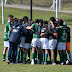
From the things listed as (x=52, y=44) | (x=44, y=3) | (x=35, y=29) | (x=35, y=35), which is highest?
(x=44, y=3)

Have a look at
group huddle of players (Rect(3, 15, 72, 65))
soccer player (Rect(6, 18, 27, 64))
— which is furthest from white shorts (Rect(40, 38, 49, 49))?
soccer player (Rect(6, 18, 27, 64))

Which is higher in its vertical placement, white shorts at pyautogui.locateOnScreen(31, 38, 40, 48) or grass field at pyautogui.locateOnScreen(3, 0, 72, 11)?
grass field at pyautogui.locateOnScreen(3, 0, 72, 11)

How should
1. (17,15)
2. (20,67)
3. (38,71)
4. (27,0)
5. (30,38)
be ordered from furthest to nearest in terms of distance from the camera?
(27,0)
(17,15)
(30,38)
(20,67)
(38,71)

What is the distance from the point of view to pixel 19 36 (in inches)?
473

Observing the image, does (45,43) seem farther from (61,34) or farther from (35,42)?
(61,34)

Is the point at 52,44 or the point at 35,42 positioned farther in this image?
the point at 35,42

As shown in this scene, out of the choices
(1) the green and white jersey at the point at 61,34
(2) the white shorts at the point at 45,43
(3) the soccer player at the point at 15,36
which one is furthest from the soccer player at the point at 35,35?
(1) the green and white jersey at the point at 61,34

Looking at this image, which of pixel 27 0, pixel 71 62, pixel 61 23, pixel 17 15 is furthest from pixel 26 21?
pixel 27 0

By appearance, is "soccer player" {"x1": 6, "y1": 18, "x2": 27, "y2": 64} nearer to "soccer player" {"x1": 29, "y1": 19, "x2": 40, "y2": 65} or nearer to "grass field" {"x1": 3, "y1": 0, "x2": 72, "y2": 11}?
"soccer player" {"x1": 29, "y1": 19, "x2": 40, "y2": 65}

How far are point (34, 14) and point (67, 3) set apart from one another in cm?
1354

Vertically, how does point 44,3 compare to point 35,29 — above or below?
above

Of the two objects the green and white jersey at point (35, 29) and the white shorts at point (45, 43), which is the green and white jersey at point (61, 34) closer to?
the white shorts at point (45, 43)

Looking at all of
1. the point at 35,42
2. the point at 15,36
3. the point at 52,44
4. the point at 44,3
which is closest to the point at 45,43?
the point at 52,44

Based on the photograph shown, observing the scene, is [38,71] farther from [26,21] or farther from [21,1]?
[21,1]
